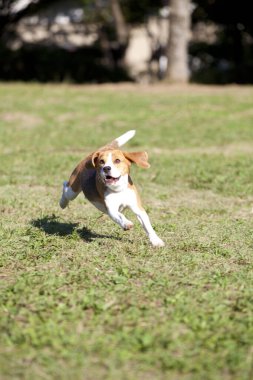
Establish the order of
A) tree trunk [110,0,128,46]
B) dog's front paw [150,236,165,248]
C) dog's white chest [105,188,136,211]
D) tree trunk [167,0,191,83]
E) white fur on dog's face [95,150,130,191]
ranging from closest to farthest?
white fur on dog's face [95,150,130,191]
dog's white chest [105,188,136,211]
dog's front paw [150,236,165,248]
tree trunk [167,0,191,83]
tree trunk [110,0,128,46]

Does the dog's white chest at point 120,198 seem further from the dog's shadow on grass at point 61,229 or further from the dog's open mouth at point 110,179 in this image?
the dog's shadow on grass at point 61,229

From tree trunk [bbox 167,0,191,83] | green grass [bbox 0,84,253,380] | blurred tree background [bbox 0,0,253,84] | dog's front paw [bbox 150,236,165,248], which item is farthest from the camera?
blurred tree background [bbox 0,0,253,84]

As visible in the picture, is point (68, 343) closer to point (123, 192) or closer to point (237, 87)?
point (123, 192)

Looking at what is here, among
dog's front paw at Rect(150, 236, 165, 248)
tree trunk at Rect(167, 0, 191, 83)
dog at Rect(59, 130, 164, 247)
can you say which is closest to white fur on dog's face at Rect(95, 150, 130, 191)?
dog at Rect(59, 130, 164, 247)

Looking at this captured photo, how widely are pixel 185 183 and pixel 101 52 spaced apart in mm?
15724

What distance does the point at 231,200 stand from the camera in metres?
8.30

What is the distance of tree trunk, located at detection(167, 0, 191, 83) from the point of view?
18016 mm

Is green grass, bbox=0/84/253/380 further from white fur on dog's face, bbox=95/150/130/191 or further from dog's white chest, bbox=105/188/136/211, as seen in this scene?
white fur on dog's face, bbox=95/150/130/191

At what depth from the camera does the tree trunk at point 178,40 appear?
709 inches

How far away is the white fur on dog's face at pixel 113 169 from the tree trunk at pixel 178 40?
13280 millimetres

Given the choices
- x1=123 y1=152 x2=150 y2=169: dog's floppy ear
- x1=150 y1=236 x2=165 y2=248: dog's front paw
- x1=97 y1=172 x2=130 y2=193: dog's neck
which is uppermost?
x1=123 y1=152 x2=150 y2=169: dog's floppy ear

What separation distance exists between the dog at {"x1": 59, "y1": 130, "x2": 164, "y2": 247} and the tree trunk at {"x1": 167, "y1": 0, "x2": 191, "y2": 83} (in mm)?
12911

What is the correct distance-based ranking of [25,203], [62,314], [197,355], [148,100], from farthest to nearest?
[148,100] → [25,203] → [62,314] → [197,355]

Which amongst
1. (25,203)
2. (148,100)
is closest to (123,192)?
(25,203)
